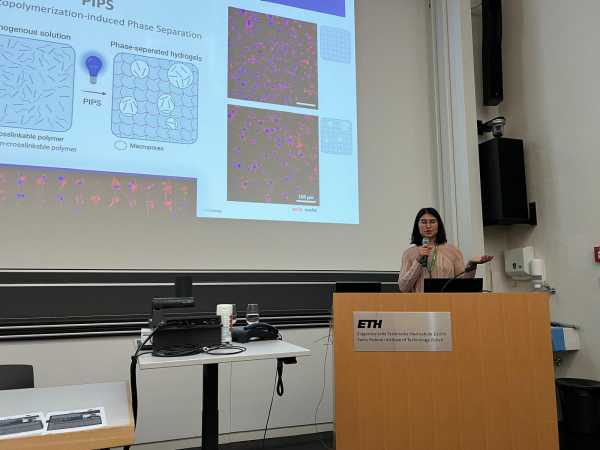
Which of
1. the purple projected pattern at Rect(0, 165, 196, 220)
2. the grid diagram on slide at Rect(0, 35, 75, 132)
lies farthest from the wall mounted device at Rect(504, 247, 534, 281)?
the grid diagram on slide at Rect(0, 35, 75, 132)

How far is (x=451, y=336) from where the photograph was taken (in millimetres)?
1736

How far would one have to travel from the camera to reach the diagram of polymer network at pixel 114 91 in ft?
7.56

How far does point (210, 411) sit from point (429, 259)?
1560mm

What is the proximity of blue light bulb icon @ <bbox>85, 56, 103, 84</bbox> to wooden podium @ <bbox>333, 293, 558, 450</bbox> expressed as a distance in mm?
1893

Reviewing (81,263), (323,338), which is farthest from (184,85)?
(323,338)

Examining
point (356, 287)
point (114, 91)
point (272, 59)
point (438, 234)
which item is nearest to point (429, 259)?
point (438, 234)

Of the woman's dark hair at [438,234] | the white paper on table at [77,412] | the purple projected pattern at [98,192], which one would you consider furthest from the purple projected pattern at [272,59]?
the white paper on table at [77,412]

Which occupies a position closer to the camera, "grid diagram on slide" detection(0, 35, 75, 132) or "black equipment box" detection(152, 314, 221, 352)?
"black equipment box" detection(152, 314, 221, 352)

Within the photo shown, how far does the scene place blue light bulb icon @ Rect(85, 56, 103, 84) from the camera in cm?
244

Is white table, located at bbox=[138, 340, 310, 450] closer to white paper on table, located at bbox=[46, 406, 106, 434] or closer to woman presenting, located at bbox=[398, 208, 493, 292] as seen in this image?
white paper on table, located at bbox=[46, 406, 106, 434]

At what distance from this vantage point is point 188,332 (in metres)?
1.56

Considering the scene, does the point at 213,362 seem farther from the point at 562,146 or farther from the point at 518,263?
the point at 562,146

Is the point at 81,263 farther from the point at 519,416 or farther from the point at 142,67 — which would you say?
the point at 519,416

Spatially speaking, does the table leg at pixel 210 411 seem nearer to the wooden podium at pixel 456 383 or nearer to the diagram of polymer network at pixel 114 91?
the wooden podium at pixel 456 383
